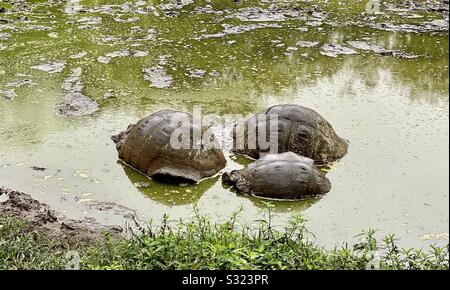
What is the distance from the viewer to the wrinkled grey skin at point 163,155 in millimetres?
5797

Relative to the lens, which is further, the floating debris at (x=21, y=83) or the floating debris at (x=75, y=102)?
the floating debris at (x=21, y=83)

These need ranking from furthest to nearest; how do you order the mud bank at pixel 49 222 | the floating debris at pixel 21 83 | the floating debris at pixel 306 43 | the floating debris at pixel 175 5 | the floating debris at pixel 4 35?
the floating debris at pixel 175 5, the floating debris at pixel 4 35, the floating debris at pixel 306 43, the floating debris at pixel 21 83, the mud bank at pixel 49 222

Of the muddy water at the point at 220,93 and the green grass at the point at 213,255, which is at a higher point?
the green grass at the point at 213,255

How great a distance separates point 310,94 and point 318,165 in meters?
2.03

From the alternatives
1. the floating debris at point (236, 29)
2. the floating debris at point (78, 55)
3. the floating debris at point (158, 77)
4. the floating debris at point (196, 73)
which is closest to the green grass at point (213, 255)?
the floating debris at point (158, 77)

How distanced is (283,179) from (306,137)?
80cm

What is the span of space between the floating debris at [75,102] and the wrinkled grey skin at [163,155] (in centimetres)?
143

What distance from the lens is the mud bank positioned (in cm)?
466

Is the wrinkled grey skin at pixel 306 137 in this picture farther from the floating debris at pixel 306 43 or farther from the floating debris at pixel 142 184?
the floating debris at pixel 306 43

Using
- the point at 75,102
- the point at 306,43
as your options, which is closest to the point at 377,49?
the point at 306,43

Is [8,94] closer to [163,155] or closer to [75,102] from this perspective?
[75,102]

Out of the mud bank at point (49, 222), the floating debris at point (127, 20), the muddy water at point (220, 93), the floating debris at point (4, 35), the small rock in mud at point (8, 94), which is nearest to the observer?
the mud bank at point (49, 222)

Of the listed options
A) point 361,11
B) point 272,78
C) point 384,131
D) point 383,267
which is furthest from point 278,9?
point 383,267
